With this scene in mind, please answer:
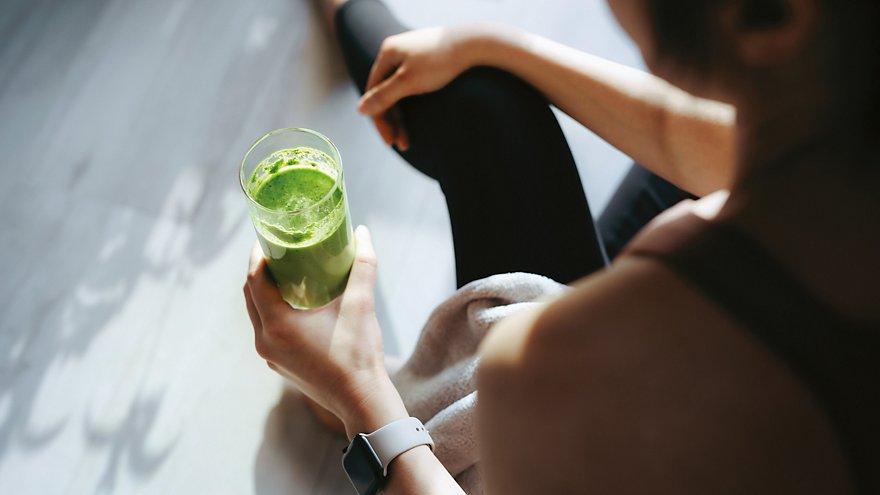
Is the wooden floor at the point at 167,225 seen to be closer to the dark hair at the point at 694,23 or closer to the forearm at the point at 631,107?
the forearm at the point at 631,107

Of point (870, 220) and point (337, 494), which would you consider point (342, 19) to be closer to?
point (337, 494)

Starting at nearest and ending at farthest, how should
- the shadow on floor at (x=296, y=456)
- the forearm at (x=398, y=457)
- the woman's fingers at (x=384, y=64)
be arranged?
the forearm at (x=398, y=457)
the woman's fingers at (x=384, y=64)
the shadow on floor at (x=296, y=456)

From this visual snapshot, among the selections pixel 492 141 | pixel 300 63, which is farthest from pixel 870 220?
pixel 300 63

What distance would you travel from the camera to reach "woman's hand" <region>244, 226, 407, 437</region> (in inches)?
32.1

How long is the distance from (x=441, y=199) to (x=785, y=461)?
103 centimetres

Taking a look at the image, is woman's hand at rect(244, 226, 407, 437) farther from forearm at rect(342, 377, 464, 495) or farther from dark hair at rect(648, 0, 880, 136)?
dark hair at rect(648, 0, 880, 136)

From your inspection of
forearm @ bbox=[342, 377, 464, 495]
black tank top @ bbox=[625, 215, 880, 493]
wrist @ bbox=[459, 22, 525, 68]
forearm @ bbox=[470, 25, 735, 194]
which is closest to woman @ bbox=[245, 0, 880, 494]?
black tank top @ bbox=[625, 215, 880, 493]

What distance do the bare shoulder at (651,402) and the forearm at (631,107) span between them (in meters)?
0.44

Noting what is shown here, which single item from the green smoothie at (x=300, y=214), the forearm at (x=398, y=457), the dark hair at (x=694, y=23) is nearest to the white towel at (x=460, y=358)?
the forearm at (x=398, y=457)

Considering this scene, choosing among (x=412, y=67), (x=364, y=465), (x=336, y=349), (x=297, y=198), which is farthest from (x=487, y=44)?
(x=364, y=465)

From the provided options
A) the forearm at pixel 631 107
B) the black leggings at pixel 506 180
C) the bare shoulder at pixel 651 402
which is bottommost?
the black leggings at pixel 506 180

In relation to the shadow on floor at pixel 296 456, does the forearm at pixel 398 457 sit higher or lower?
higher

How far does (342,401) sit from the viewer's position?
823mm

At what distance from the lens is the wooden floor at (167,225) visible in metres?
1.19
